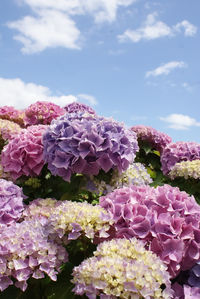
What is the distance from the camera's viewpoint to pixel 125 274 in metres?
2.01

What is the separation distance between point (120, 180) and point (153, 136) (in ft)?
11.0

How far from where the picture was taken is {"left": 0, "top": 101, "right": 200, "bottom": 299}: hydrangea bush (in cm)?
213

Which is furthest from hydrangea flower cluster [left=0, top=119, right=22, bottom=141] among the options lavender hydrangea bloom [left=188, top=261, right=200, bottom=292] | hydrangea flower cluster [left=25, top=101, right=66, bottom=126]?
lavender hydrangea bloom [left=188, top=261, right=200, bottom=292]

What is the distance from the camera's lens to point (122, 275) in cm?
201

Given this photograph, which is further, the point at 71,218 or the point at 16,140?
the point at 16,140

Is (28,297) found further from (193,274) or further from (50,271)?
(193,274)

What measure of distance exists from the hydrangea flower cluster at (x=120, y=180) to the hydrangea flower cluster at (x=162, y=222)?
0.59 m

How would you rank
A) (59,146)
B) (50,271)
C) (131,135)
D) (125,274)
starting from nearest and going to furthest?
(125,274) < (50,271) < (59,146) < (131,135)

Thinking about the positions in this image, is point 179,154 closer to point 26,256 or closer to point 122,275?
point 26,256

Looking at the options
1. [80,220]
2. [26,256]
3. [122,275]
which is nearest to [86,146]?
[80,220]

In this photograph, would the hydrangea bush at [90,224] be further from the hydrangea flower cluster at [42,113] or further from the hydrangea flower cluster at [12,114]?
the hydrangea flower cluster at [12,114]

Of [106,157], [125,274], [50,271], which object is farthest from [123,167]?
Result: [125,274]

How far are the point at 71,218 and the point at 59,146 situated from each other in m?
0.88

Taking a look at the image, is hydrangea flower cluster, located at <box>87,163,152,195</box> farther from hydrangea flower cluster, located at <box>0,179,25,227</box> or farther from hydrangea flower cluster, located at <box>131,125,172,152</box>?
hydrangea flower cluster, located at <box>131,125,172,152</box>
